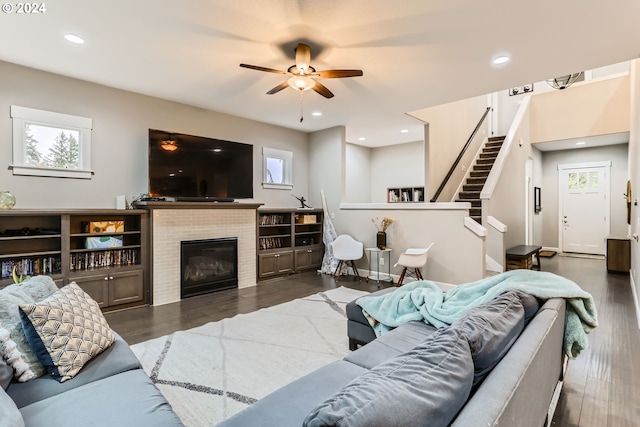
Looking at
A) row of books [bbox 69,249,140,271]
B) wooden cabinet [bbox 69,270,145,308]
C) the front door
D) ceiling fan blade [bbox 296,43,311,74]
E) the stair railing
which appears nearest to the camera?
ceiling fan blade [bbox 296,43,311,74]

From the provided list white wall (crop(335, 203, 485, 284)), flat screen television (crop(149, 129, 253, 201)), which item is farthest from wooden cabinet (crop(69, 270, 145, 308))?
white wall (crop(335, 203, 485, 284))

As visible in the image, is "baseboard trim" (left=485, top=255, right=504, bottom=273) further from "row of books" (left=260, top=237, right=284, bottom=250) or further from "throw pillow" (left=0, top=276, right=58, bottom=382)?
"throw pillow" (left=0, top=276, right=58, bottom=382)

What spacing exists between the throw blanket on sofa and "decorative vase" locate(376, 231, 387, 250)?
8.78 ft

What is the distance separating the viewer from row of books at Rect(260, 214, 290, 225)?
581cm

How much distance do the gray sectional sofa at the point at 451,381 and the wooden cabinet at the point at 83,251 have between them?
136 inches

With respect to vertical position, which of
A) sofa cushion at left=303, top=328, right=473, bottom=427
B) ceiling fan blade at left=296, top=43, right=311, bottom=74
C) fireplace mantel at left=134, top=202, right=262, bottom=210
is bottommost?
sofa cushion at left=303, top=328, right=473, bottom=427

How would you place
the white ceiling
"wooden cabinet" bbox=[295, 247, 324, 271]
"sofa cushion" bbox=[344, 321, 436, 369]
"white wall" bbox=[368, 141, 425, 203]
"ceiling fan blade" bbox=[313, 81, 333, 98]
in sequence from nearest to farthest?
"sofa cushion" bbox=[344, 321, 436, 369]
the white ceiling
"ceiling fan blade" bbox=[313, 81, 333, 98]
"wooden cabinet" bbox=[295, 247, 324, 271]
"white wall" bbox=[368, 141, 425, 203]

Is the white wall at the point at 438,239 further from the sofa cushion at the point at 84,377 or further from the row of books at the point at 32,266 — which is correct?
the row of books at the point at 32,266

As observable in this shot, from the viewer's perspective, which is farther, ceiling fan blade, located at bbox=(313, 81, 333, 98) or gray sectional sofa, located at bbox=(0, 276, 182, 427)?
ceiling fan blade, located at bbox=(313, 81, 333, 98)

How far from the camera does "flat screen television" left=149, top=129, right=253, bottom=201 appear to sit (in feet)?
14.4

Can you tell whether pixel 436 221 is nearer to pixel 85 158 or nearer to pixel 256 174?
pixel 256 174

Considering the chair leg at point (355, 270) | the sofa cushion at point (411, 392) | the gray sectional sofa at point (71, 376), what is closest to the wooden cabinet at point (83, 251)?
the gray sectional sofa at point (71, 376)

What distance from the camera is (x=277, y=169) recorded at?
6.27 metres

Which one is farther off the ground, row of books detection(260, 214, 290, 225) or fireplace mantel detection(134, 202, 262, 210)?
fireplace mantel detection(134, 202, 262, 210)
